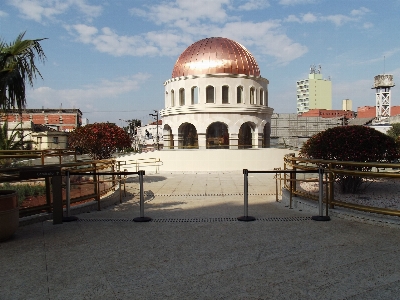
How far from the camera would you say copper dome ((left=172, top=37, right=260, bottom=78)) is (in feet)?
100

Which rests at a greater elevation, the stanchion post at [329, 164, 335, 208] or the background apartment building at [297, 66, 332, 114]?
the background apartment building at [297, 66, 332, 114]

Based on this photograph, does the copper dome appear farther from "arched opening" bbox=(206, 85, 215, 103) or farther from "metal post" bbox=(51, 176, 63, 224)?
"metal post" bbox=(51, 176, 63, 224)

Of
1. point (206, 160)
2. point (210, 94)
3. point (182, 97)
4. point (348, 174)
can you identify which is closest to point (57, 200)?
point (348, 174)

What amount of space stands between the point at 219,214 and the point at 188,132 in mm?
27035

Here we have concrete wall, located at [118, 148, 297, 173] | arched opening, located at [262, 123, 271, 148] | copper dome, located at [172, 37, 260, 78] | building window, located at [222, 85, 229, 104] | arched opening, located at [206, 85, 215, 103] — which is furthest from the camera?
arched opening, located at [262, 123, 271, 148]

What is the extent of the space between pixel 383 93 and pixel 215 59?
92531 mm

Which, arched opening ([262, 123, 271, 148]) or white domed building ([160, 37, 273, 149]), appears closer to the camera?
white domed building ([160, 37, 273, 149])

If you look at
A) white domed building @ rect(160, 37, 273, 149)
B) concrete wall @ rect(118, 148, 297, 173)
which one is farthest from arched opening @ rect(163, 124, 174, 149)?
concrete wall @ rect(118, 148, 297, 173)

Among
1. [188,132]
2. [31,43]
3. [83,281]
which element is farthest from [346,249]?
[188,132]

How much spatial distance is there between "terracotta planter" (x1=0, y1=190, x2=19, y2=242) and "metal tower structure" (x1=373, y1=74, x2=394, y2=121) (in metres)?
113

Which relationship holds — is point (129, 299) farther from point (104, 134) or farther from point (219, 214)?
point (104, 134)

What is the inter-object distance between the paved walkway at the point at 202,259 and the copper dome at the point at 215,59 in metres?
23.9

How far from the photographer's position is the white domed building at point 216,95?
95.7ft

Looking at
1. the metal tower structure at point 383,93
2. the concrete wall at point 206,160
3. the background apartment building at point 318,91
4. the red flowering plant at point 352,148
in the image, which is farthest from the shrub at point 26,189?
the background apartment building at point 318,91
